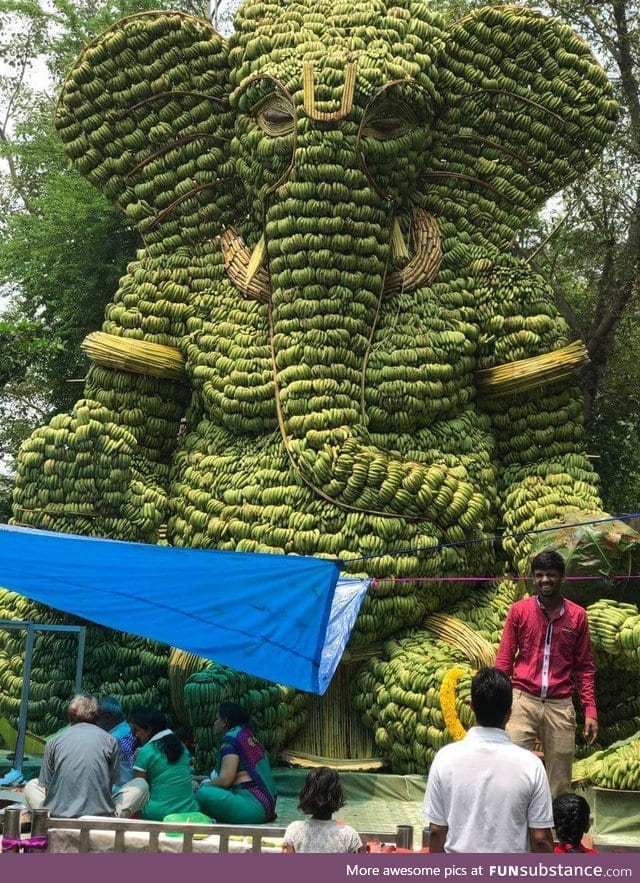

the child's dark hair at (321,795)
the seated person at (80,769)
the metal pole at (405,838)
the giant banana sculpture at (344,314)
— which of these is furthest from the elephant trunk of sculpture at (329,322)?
the child's dark hair at (321,795)

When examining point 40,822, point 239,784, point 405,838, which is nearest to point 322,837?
point 405,838

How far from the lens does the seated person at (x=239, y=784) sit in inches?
231

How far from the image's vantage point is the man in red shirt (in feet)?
17.3

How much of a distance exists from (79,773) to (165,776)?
82cm

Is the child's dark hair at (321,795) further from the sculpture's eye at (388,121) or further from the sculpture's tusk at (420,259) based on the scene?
the sculpture's eye at (388,121)

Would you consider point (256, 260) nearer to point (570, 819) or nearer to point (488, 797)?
point (570, 819)

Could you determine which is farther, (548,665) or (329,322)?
(329,322)

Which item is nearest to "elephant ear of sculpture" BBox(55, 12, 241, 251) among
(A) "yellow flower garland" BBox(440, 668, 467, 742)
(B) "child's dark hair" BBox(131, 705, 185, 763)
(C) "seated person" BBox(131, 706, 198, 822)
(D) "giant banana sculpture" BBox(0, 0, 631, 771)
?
(D) "giant banana sculpture" BBox(0, 0, 631, 771)

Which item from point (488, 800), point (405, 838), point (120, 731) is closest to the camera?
point (488, 800)

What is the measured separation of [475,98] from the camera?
8227 millimetres

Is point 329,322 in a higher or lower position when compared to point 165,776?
higher

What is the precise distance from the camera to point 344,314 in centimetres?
762

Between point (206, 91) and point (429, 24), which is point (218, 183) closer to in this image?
point (206, 91)

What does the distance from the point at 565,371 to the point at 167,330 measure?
2581mm
